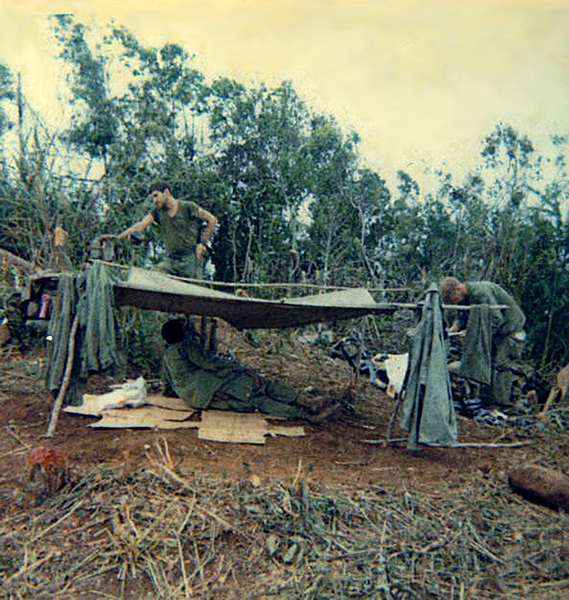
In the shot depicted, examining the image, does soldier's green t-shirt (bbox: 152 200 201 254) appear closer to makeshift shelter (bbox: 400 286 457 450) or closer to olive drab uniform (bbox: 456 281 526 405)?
makeshift shelter (bbox: 400 286 457 450)

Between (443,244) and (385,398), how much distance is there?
225 inches

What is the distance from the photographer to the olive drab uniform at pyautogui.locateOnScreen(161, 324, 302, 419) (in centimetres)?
446

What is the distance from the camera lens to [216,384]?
4477 mm

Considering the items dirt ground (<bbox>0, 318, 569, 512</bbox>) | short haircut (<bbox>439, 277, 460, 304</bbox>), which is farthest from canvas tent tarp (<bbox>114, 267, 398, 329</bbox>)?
dirt ground (<bbox>0, 318, 569, 512</bbox>)

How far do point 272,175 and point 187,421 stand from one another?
22.6ft

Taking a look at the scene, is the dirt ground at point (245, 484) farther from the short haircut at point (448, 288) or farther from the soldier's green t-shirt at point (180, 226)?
the soldier's green t-shirt at point (180, 226)

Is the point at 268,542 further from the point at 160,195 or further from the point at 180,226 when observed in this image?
the point at 160,195

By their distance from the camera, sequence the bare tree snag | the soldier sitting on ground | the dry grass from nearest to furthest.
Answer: the dry grass
the soldier sitting on ground
the bare tree snag

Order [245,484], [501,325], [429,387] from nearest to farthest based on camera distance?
[245,484], [429,387], [501,325]

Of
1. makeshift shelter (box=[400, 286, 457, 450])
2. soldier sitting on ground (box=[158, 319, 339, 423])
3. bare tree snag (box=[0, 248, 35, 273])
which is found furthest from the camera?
bare tree snag (box=[0, 248, 35, 273])

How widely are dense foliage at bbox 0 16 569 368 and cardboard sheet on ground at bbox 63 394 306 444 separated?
14.5ft

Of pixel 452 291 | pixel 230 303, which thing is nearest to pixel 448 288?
pixel 452 291

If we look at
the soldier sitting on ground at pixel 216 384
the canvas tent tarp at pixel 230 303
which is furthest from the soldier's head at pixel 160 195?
the soldier sitting on ground at pixel 216 384

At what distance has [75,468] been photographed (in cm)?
300
